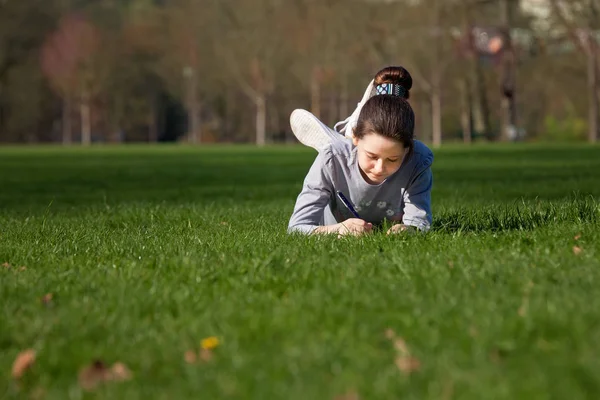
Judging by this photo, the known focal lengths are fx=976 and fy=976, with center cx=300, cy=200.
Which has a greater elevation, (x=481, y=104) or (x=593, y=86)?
(x=593, y=86)

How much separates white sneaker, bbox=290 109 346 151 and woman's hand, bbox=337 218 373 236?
0.63 m

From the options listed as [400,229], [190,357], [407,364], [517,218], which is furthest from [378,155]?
[407,364]

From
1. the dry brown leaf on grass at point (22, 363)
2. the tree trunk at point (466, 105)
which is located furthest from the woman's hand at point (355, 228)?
the tree trunk at point (466, 105)

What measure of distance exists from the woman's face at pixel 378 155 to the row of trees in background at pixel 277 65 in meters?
40.7

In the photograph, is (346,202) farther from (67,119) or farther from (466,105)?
(67,119)

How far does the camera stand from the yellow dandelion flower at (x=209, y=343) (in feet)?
11.0

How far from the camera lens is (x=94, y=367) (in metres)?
3.22

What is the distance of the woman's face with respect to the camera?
227 inches

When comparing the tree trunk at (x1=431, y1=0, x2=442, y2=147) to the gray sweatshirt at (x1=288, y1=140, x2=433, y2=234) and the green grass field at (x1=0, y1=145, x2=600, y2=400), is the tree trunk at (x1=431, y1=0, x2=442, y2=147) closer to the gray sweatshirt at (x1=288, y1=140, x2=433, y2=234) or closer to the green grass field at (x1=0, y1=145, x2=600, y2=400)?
the green grass field at (x1=0, y1=145, x2=600, y2=400)

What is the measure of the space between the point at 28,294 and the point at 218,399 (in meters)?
1.85

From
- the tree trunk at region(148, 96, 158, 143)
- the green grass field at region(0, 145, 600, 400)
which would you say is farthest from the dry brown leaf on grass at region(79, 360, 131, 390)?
the tree trunk at region(148, 96, 158, 143)

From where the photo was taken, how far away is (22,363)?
129 inches

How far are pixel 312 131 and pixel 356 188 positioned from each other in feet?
1.84

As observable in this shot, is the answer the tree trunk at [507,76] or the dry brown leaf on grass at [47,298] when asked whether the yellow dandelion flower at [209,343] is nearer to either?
the dry brown leaf on grass at [47,298]
